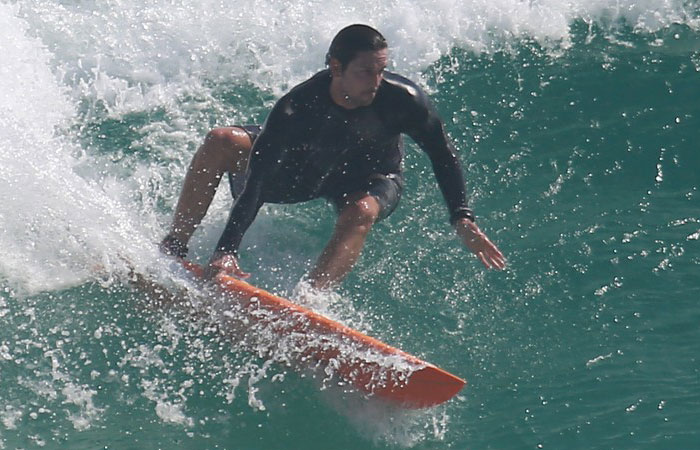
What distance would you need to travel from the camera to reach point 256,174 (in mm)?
Result: 5055

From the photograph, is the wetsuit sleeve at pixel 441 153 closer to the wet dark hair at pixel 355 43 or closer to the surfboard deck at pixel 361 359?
the wet dark hair at pixel 355 43

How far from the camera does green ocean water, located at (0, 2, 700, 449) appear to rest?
459 centimetres

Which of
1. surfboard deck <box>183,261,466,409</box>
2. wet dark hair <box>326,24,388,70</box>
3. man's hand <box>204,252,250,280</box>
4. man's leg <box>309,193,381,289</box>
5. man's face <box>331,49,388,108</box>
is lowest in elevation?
surfboard deck <box>183,261,466,409</box>

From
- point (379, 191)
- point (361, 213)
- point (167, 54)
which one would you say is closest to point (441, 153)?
point (379, 191)

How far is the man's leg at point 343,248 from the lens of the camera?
509 centimetres

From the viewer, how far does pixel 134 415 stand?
4.66 meters

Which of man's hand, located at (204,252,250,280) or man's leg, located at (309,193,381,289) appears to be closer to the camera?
man's hand, located at (204,252,250,280)

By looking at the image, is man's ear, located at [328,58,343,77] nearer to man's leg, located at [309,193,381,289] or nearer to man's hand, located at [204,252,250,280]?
man's leg, located at [309,193,381,289]

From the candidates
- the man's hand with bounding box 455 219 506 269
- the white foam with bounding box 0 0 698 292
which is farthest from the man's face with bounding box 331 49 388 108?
the white foam with bounding box 0 0 698 292

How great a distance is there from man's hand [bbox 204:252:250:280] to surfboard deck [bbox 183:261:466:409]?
104 millimetres

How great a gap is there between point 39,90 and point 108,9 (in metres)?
1.17

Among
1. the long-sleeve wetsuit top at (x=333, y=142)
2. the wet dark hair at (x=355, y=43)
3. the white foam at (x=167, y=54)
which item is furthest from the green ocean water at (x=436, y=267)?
the wet dark hair at (x=355, y=43)

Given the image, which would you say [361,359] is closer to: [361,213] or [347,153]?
[361,213]

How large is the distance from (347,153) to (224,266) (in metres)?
0.75
